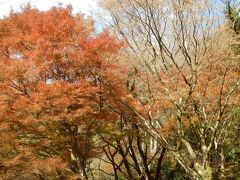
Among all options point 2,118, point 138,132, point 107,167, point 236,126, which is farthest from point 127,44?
point 107,167

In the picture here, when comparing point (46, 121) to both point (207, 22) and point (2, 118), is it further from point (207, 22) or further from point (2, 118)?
point (207, 22)

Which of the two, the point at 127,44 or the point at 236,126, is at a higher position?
the point at 127,44

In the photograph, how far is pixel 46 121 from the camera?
11.2 metres

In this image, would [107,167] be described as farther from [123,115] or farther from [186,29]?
[186,29]

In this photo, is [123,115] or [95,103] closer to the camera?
[95,103]

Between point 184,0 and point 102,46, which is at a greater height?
point 184,0

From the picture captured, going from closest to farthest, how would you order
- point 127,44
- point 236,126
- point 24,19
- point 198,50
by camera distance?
point 198,50, point 127,44, point 24,19, point 236,126

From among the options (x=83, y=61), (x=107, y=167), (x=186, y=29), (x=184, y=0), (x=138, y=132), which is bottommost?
(x=107, y=167)

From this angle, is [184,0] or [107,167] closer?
[184,0]

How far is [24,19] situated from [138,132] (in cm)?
641

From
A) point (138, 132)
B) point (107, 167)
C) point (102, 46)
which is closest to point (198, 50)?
point (102, 46)

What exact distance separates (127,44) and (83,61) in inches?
78.5

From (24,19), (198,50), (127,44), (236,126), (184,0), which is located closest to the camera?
(184,0)

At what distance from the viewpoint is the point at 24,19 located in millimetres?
13727
